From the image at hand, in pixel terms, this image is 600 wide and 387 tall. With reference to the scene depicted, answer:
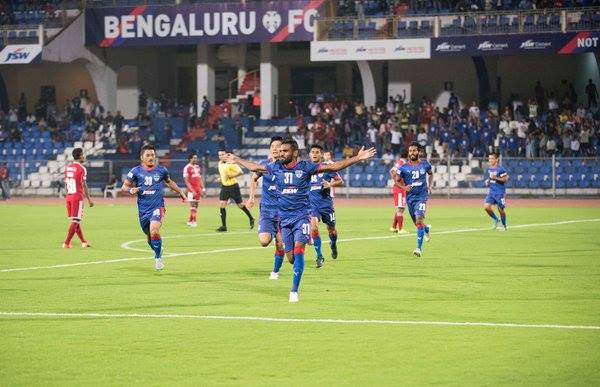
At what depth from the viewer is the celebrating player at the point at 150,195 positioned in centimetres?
2045

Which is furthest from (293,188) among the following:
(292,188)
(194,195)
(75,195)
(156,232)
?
(194,195)

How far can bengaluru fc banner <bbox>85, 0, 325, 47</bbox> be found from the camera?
5462cm

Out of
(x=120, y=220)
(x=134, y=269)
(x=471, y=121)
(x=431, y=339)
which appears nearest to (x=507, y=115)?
(x=471, y=121)

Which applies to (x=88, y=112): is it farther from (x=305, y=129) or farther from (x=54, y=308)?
(x=54, y=308)

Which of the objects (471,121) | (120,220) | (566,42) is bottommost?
(120,220)

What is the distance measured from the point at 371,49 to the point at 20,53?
58.7 feet

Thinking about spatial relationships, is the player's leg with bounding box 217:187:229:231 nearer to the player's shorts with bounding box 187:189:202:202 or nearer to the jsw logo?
the player's shorts with bounding box 187:189:202:202

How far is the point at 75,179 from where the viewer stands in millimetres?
26547

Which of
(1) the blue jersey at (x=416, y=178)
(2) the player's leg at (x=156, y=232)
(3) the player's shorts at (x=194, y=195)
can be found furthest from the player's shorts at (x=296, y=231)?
(3) the player's shorts at (x=194, y=195)

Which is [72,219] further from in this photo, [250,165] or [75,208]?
[250,165]

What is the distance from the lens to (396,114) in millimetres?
52719

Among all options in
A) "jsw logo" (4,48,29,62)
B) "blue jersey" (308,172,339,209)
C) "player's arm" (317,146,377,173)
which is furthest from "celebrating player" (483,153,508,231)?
"jsw logo" (4,48,29,62)

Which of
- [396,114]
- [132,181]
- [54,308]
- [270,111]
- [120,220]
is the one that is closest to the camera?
[54,308]

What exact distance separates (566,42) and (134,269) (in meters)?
31.9
